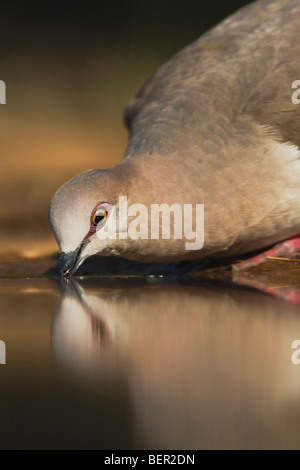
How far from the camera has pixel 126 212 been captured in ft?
7.16

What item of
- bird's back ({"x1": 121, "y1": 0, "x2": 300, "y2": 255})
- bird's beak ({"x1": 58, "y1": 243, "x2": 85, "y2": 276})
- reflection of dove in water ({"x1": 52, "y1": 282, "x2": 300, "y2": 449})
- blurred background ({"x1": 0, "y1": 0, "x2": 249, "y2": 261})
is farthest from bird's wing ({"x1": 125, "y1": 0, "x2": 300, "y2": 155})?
blurred background ({"x1": 0, "y1": 0, "x2": 249, "y2": 261})

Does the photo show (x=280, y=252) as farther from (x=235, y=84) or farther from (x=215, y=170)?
(x=235, y=84)

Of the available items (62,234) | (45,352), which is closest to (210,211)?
(62,234)

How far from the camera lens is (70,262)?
7.02ft

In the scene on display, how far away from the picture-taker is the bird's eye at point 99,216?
2.11m

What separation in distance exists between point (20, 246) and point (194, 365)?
147 centimetres

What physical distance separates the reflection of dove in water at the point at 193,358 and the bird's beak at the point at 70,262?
4.3 inches

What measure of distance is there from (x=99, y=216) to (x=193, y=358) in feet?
2.74

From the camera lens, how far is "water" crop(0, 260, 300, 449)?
1.03 m

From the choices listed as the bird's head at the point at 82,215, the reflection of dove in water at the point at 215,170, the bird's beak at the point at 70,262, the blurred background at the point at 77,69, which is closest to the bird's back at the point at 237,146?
the reflection of dove in water at the point at 215,170

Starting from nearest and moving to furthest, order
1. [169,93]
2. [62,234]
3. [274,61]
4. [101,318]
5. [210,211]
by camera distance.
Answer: [101,318] → [62,234] → [210,211] → [274,61] → [169,93]

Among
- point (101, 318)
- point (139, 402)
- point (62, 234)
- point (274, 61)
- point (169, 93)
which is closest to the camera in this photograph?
point (139, 402)

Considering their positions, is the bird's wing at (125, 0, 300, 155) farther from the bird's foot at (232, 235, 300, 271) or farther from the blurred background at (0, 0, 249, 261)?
the blurred background at (0, 0, 249, 261)

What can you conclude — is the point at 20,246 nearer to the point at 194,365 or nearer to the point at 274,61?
the point at 274,61
